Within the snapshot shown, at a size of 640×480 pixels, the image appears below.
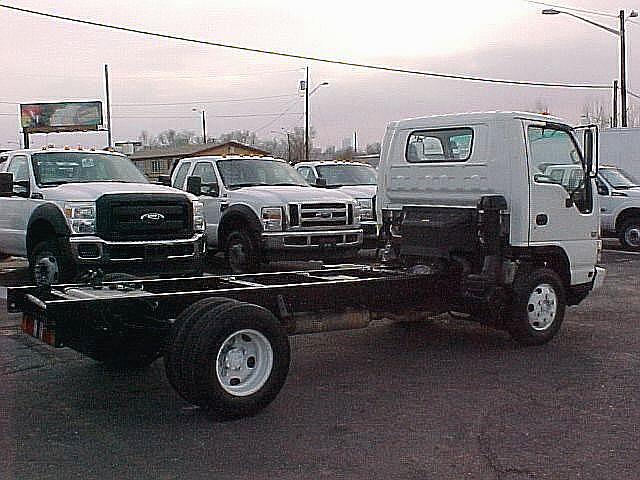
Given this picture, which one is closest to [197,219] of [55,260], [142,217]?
[142,217]

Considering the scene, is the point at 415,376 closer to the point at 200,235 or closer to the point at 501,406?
the point at 501,406

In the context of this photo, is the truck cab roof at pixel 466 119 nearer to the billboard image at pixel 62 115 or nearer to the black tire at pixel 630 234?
the black tire at pixel 630 234

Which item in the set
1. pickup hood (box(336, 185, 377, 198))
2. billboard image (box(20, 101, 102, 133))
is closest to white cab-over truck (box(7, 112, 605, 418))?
pickup hood (box(336, 185, 377, 198))

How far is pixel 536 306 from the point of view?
8.66m

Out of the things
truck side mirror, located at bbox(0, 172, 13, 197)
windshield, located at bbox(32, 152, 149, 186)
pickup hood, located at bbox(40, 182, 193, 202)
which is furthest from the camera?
windshield, located at bbox(32, 152, 149, 186)

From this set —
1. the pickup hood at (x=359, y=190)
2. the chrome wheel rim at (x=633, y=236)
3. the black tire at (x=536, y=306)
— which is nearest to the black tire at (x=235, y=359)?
the black tire at (x=536, y=306)

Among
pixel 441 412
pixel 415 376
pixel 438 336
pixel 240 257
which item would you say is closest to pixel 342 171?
pixel 240 257

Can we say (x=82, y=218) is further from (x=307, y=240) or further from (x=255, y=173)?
(x=255, y=173)

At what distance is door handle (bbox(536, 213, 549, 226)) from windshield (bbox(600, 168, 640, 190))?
1196cm

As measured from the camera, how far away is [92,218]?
10469mm

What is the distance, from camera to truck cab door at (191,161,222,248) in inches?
570

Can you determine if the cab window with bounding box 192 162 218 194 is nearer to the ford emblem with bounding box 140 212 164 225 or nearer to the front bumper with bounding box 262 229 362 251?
the front bumper with bounding box 262 229 362 251

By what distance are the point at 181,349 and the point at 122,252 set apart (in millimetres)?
4641

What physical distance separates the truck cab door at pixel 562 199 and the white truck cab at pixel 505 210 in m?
0.01
